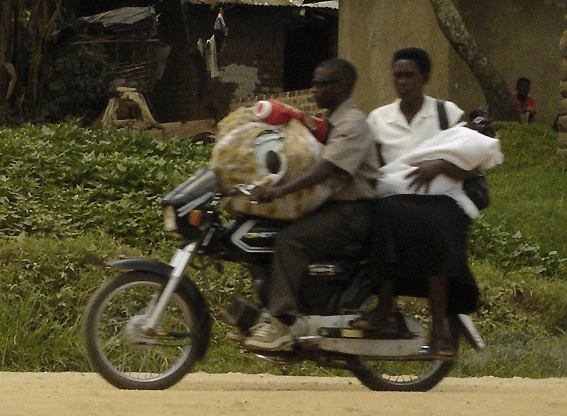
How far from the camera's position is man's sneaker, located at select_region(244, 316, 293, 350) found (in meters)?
4.58

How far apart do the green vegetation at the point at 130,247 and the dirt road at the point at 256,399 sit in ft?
4.12

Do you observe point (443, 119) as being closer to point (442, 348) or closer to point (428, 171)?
point (428, 171)

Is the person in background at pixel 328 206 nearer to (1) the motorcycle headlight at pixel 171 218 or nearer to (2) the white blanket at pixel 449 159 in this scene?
A: (2) the white blanket at pixel 449 159

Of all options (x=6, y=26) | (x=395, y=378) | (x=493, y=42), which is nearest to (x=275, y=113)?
(x=395, y=378)

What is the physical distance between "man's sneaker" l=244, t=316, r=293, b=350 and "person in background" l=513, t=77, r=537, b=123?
940cm

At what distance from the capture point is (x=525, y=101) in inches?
531

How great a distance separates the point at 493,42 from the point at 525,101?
1.11 m

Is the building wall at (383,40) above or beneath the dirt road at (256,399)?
above

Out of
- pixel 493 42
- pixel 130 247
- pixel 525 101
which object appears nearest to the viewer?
pixel 130 247

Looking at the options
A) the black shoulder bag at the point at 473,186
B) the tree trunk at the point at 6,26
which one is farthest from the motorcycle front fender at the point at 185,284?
the tree trunk at the point at 6,26

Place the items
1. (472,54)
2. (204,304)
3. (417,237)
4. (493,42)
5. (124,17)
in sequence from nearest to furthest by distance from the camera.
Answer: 1. (417,237)
2. (204,304)
3. (472,54)
4. (493,42)
5. (124,17)

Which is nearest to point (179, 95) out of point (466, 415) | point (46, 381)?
point (46, 381)

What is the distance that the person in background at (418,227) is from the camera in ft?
15.3

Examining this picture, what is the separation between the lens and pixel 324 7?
18.2 metres
